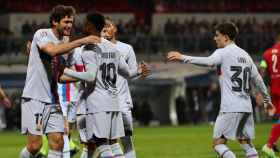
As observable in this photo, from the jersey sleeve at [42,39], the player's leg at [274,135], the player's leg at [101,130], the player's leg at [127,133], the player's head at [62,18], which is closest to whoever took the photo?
the player's leg at [101,130]

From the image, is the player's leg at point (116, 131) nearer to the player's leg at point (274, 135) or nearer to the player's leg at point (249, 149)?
the player's leg at point (249, 149)

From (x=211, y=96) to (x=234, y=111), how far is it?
2506 cm

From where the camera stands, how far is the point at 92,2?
42812mm

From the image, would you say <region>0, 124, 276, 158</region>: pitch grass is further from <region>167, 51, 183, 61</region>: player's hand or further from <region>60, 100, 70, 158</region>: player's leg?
<region>167, 51, 183, 61</region>: player's hand

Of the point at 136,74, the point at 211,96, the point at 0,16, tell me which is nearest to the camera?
the point at 136,74

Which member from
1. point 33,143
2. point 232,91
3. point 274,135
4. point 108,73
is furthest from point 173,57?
point 274,135

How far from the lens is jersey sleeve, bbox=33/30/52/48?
10555mm

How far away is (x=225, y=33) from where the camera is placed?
11906 millimetres

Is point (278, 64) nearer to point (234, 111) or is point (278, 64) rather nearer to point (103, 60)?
point (234, 111)

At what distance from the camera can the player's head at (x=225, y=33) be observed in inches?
467

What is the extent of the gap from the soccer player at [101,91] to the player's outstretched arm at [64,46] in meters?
0.22

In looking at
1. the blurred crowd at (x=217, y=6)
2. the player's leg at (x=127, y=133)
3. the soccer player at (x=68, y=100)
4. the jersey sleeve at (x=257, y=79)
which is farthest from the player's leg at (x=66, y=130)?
the blurred crowd at (x=217, y=6)

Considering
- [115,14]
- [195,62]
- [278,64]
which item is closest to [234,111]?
[195,62]

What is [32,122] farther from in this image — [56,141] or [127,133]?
[127,133]
